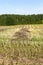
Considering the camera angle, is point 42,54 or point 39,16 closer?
point 42,54

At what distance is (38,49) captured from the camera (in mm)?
13523

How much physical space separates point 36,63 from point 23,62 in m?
0.55

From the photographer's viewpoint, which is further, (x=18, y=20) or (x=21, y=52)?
(x=18, y=20)

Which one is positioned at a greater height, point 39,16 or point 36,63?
point 36,63

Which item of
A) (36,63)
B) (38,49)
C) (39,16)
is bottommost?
(39,16)

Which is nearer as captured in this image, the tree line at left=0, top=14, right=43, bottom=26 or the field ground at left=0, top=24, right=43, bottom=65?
the field ground at left=0, top=24, right=43, bottom=65

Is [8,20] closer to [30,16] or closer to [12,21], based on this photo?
[12,21]

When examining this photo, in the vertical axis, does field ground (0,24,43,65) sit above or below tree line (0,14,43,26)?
above

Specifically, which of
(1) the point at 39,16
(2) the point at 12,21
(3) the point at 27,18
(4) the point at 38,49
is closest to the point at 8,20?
(2) the point at 12,21

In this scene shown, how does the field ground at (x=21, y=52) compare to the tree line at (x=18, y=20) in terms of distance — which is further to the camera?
the tree line at (x=18, y=20)

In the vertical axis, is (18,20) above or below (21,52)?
below

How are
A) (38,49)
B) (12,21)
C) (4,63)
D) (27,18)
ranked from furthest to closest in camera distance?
(27,18) → (12,21) → (38,49) → (4,63)

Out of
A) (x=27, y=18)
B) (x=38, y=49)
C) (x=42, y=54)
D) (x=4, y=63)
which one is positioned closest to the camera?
(x=4, y=63)

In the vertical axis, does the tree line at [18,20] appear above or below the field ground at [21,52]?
below
